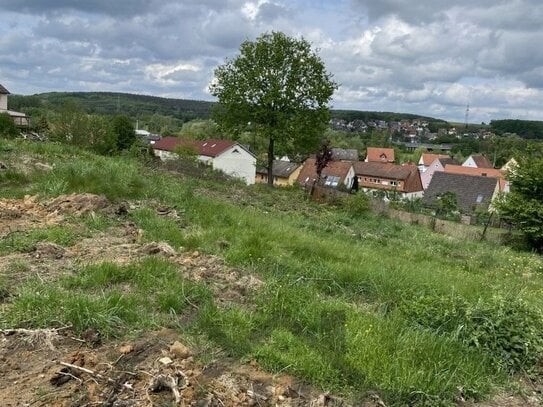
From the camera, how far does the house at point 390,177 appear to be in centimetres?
6144

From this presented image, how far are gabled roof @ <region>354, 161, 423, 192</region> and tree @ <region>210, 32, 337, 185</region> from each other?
37.7m

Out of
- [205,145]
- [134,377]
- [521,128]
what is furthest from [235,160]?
[521,128]

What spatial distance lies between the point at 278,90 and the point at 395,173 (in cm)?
4092

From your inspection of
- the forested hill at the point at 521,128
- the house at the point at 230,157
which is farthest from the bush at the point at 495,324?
the forested hill at the point at 521,128

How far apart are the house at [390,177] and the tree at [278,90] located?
35.5 metres

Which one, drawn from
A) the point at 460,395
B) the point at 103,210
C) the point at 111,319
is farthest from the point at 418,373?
the point at 103,210

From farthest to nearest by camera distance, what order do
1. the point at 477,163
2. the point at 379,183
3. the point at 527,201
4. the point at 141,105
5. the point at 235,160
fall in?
the point at 141,105 < the point at 477,163 < the point at 379,183 < the point at 235,160 < the point at 527,201

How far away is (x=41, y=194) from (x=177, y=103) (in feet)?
568

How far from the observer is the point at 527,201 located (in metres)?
22.4

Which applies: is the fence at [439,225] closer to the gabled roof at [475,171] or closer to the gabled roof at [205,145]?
the gabled roof at [205,145]

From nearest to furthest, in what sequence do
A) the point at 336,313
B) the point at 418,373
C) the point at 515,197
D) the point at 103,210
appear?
the point at 418,373 < the point at 336,313 < the point at 103,210 < the point at 515,197

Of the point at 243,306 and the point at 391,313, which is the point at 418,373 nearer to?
the point at 391,313

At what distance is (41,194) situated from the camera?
8383 millimetres

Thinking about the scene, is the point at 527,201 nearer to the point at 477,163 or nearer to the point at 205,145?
the point at 205,145
